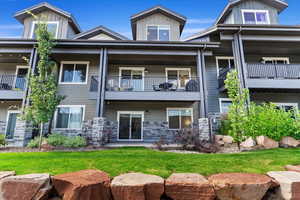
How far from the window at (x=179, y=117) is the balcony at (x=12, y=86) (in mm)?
9242

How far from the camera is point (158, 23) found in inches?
513

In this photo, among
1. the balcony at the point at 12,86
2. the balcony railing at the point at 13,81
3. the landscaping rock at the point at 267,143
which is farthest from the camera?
the balcony railing at the point at 13,81

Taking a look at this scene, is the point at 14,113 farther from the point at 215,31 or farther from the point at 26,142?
the point at 215,31

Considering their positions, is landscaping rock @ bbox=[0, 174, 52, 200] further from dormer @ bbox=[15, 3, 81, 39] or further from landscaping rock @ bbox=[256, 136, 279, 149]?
dormer @ bbox=[15, 3, 81, 39]

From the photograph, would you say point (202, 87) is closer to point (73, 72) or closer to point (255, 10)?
point (255, 10)

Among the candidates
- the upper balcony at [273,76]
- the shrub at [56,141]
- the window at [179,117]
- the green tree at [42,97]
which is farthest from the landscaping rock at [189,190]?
the upper balcony at [273,76]

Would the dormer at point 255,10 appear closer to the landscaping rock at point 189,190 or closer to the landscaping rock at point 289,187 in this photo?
the landscaping rock at point 289,187

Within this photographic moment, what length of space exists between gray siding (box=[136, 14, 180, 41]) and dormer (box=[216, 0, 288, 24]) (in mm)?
4144

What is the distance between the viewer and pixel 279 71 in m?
10.2

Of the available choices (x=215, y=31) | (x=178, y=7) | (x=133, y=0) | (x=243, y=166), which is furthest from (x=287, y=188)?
(x=133, y=0)

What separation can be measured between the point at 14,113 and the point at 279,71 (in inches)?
677

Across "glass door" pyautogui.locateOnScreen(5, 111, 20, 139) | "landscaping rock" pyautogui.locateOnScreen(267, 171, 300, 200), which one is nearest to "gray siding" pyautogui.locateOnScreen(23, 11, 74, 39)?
"glass door" pyautogui.locateOnScreen(5, 111, 20, 139)

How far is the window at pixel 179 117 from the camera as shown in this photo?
11.4 meters

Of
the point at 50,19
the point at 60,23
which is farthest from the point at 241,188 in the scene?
the point at 50,19
